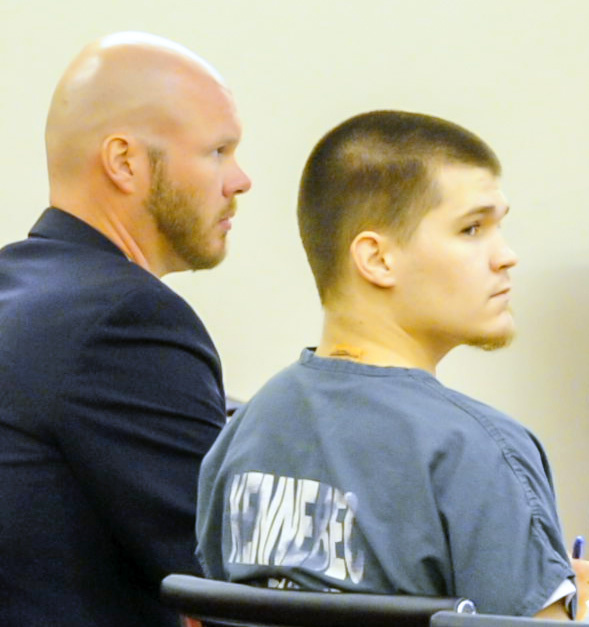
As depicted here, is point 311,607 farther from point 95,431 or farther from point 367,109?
point 367,109

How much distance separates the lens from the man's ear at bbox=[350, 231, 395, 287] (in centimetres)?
113

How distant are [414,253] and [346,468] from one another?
228mm

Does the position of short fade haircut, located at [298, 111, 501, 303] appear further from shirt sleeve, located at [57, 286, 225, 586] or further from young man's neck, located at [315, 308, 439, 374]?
shirt sleeve, located at [57, 286, 225, 586]

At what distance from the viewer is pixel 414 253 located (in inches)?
44.7

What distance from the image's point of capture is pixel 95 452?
146 centimetres

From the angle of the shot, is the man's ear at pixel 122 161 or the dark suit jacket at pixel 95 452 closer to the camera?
the dark suit jacket at pixel 95 452

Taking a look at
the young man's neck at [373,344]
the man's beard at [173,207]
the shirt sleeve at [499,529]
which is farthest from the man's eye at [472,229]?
the man's beard at [173,207]

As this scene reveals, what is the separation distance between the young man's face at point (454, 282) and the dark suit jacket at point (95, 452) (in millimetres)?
453

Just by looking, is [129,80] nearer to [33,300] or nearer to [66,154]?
[66,154]

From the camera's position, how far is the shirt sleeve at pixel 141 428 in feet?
4.77

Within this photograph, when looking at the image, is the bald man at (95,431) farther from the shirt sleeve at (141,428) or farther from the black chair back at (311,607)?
the black chair back at (311,607)

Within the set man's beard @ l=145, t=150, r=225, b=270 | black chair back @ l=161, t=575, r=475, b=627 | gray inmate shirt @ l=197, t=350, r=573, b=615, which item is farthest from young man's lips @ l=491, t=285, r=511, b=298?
man's beard @ l=145, t=150, r=225, b=270

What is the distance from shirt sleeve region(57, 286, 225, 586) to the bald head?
336 mm

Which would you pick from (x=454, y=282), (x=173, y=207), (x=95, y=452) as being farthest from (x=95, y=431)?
(x=454, y=282)
